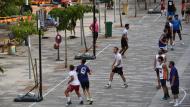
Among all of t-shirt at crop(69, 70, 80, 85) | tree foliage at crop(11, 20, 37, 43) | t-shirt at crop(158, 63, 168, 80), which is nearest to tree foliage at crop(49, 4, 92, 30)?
tree foliage at crop(11, 20, 37, 43)

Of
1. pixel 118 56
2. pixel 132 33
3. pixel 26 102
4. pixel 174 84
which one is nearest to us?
pixel 174 84

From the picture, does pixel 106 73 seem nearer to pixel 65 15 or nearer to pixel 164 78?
pixel 65 15

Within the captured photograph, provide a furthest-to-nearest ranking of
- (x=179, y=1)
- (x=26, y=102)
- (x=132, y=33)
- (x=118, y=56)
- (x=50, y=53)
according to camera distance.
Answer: (x=179, y=1) → (x=132, y=33) → (x=50, y=53) → (x=118, y=56) → (x=26, y=102)

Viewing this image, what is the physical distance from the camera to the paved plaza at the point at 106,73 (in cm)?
2453

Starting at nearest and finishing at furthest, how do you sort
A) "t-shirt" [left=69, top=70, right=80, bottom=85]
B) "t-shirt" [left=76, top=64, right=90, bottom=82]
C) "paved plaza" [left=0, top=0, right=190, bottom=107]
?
"t-shirt" [left=69, top=70, right=80, bottom=85]
"t-shirt" [left=76, top=64, right=90, bottom=82]
"paved plaza" [left=0, top=0, right=190, bottom=107]


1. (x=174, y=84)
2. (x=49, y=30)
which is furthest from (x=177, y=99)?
(x=49, y=30)

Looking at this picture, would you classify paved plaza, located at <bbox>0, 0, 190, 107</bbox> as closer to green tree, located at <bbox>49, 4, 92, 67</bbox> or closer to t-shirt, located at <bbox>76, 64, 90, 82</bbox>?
t-shirt, located at <bbox>76, 64, 90, 82</bbox>

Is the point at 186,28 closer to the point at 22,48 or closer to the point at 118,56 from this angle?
the point at 22,48

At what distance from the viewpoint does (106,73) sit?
3003 centimetres

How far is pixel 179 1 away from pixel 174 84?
1733 inches

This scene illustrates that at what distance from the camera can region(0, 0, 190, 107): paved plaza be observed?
24.5 meters

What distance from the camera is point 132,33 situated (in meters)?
43.7

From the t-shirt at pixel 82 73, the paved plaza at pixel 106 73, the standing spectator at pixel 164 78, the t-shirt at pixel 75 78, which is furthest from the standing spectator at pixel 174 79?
the t-shirt at pixel 75 78

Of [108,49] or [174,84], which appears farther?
[108,49]
